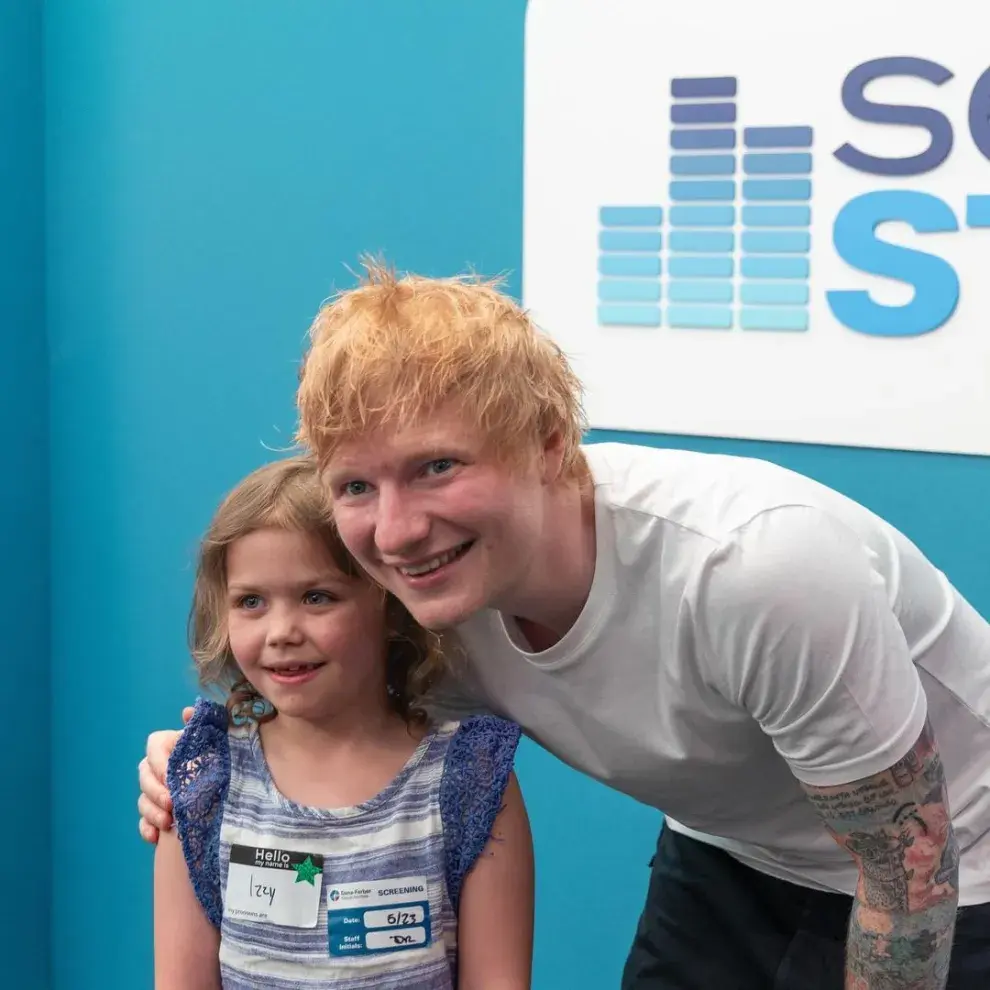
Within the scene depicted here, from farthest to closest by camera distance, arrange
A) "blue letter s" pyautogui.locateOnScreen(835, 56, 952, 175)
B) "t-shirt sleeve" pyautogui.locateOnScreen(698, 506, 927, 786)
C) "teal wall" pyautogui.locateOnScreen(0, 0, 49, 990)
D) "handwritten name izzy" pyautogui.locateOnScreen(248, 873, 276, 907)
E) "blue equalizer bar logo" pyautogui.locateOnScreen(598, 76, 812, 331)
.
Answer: "teal wall" pyautogui.locateOnScreen(0, 0, 49, 990)
"blue equalizer bar logo" pyautogui.locateOnScreen(598, 76, 812, 331)
"blue letter s" pyautogui.locateOnScreen(835, 56, 952, 175)
"handwritten name izzy" pyautogui.locateOnScreen(248, 873, 276, 907)
"t-shirt sleeve" pyautogui.locateOnScreen(698, 506, 927, 786)

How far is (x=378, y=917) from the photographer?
1.27 m

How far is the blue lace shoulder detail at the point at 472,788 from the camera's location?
1.29m

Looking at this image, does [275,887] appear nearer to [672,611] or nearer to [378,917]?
[378,917]

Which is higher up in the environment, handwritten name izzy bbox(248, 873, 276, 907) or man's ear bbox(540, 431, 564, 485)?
man's ear bbox(540, 431, 564, 485)

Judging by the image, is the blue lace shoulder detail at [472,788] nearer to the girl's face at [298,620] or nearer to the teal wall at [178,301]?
the girl's face at [298,620]

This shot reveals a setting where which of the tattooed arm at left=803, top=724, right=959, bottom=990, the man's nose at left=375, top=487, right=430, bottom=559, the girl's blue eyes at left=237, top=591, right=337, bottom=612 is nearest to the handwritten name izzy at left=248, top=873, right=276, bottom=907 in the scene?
the girl's blue eyes at left=237, top=591, right=337, bottom=612

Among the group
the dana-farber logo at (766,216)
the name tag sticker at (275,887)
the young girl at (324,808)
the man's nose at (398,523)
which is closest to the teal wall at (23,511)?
the dana-farber logo at (766,216)

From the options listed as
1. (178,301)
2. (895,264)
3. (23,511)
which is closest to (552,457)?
(895,264)

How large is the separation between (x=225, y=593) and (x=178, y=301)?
1.06 m

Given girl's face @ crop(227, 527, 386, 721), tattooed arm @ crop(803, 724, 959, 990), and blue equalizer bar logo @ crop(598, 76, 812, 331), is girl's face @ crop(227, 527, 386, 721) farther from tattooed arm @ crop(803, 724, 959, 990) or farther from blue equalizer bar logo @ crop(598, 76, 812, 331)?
blue equalizer bar logo @ crop(598, 76, 812, 331)

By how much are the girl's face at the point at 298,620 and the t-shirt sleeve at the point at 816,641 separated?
0.35 m

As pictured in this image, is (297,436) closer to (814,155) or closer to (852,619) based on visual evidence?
(852,619)

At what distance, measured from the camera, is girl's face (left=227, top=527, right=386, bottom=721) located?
1.31m

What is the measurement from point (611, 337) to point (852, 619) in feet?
3.14
